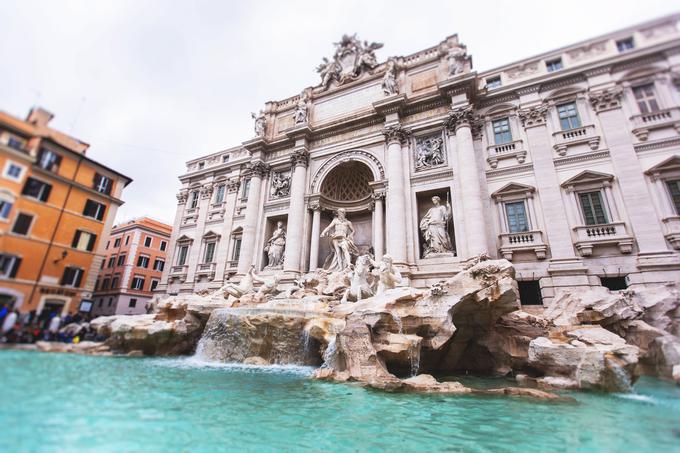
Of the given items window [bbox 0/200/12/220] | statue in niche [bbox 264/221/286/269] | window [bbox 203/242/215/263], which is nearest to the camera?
window [bbox 0/200/12/220]

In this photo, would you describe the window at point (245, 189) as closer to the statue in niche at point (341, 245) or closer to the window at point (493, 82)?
the statue in niche at point (341, 245)

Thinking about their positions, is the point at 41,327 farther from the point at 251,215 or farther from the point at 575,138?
the point at 251,215

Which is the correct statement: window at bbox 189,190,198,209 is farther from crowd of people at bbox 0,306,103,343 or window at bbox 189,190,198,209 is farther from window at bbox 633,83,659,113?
window at bbox 633,83,659,113

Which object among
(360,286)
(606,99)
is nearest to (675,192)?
(606,99)

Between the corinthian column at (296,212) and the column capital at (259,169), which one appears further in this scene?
the column capital at (259,169)

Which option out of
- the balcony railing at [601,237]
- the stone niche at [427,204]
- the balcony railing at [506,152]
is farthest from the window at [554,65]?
the balcony railing at [601,237]

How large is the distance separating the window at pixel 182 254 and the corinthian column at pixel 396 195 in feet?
51.9

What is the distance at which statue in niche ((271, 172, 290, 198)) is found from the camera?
20295mm

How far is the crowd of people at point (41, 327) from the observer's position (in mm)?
1876

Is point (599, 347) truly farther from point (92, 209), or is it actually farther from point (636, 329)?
point (92, 209)

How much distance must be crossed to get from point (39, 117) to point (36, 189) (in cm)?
48

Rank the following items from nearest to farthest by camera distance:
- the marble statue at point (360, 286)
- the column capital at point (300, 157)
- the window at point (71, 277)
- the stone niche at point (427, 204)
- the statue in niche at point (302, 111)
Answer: the window at point (71, 277)
the marble statue at point (360, 286)
the stone niche at point (427, 204)
the column capital at point (300, 157)
the statue in niche at point (302, 111)

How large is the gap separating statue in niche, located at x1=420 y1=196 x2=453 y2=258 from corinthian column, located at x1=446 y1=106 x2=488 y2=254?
1054mm

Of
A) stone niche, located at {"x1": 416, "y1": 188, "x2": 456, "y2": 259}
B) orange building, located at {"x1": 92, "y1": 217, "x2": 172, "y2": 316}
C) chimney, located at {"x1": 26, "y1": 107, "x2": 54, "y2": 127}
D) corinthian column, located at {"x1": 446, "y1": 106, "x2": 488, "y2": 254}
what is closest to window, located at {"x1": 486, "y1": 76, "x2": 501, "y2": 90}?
corinthian column, located at {"x1": 446, "y1": 106, "x2": 488, "y2": 254}
